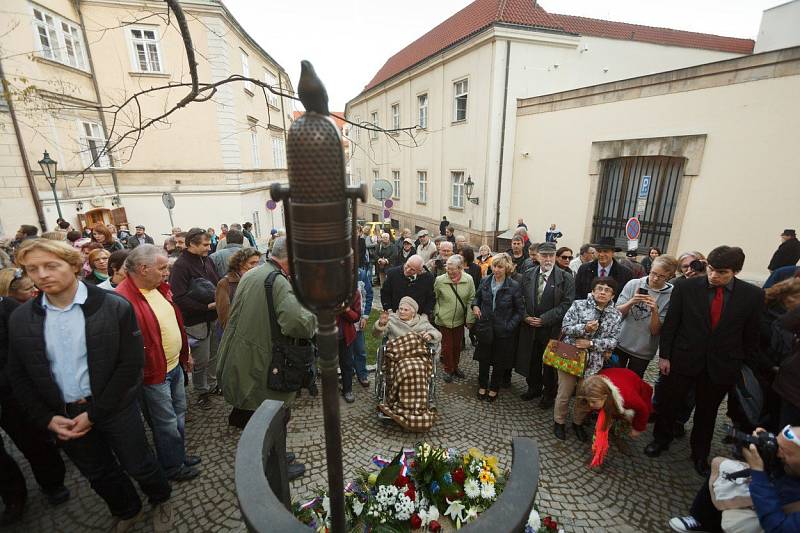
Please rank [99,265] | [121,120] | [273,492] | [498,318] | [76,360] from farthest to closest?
[121,120] < [498,318] < [99,265] < [76,360] < [273,492]

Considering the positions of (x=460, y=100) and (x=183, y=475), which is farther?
(x=460, y=100)

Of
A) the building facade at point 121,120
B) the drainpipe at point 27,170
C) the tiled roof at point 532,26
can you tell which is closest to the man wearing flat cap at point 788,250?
the tiled roof at point 532,26

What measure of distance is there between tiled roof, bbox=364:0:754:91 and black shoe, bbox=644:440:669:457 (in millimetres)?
13679

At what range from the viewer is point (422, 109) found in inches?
693

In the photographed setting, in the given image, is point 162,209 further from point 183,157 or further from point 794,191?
point 794,191

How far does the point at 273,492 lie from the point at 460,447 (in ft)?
9.54

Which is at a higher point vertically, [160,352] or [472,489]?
[160,352]

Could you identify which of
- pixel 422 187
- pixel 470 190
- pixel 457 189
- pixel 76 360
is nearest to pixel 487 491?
pixel 76 360

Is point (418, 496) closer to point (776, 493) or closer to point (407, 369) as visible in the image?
point (407, 369)

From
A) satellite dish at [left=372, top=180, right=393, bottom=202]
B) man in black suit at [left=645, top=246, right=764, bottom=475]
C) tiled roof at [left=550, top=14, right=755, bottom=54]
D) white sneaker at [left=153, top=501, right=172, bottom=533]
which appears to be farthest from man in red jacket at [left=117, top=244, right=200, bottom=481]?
tiled roof at [left=550, top=14, right=755, bottom=54]

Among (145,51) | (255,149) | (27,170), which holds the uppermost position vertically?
(145,51)

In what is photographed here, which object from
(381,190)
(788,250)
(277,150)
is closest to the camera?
(788,250)

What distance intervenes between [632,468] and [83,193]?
17195mm

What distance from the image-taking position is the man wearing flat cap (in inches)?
280
